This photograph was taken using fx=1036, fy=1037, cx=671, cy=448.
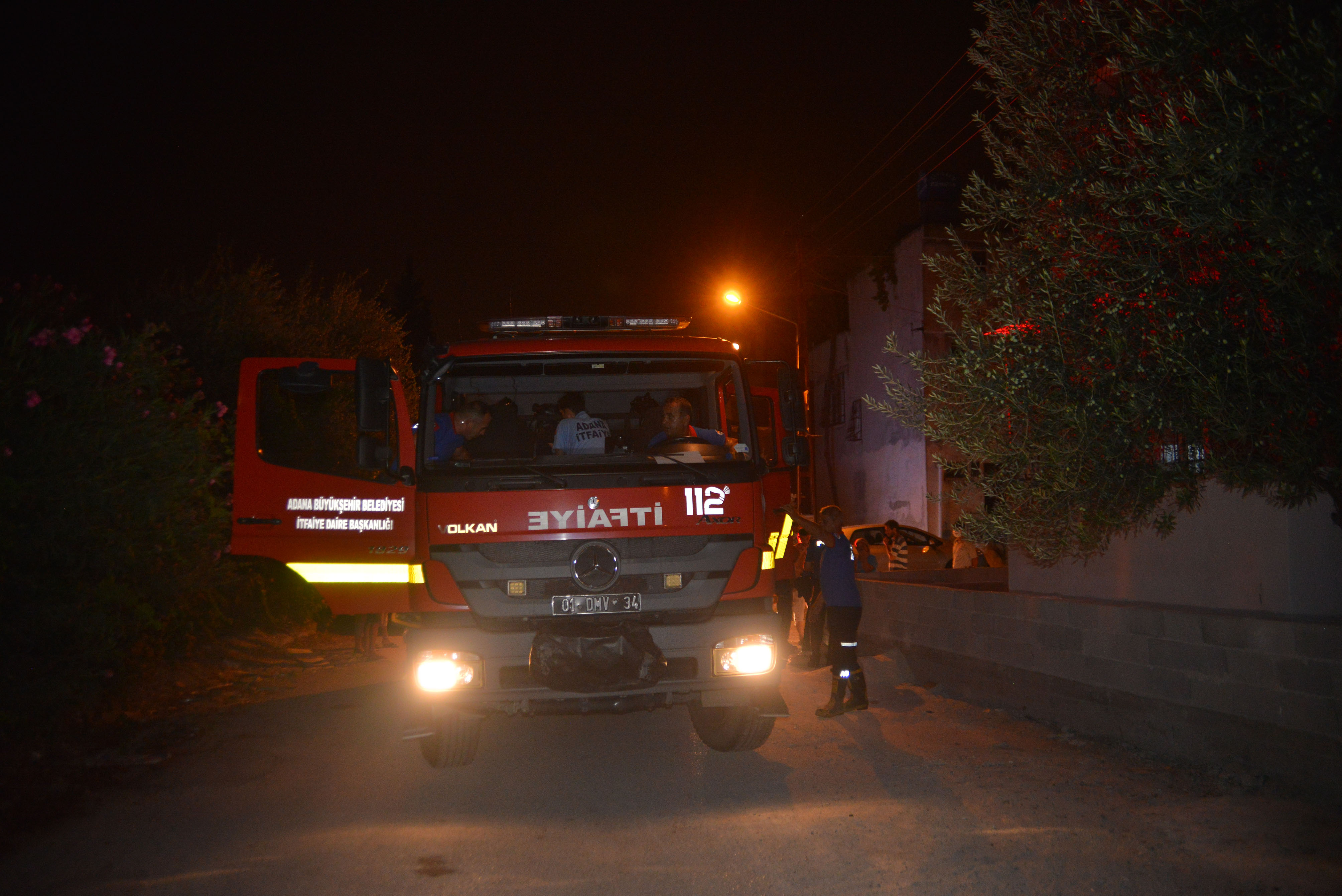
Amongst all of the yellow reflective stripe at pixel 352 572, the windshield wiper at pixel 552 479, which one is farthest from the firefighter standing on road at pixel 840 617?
the yellow reflective stripe at pixel 352 572

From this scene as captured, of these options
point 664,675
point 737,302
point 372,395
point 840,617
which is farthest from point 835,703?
point 737,302

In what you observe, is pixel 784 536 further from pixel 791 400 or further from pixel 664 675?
pixel 664 675

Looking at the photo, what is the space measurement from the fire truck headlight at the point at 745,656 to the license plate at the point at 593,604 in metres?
0.54

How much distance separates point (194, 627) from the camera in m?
11.2

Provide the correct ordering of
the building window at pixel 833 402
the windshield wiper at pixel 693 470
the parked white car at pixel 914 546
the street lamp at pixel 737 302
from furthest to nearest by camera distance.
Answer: the building window at pixel 833 402
the street lamp at pixel 737 302
the parked white car at pixel 914 546
the windshield wiper at pixel 693 470

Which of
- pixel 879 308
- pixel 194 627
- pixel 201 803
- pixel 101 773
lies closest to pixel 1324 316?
pixel 201 803

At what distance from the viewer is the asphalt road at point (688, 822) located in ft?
14.7

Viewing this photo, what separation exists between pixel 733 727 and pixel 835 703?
153 centimetres

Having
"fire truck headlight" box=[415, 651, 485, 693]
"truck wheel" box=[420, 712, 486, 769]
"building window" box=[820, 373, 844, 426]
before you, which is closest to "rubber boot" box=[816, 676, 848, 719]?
"truck wheel" box=[420, 712, 486, 769]

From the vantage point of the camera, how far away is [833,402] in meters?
36.8

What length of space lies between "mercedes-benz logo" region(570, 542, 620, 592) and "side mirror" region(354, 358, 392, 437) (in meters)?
1.49

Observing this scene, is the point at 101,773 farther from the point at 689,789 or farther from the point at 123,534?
the point at 689,789

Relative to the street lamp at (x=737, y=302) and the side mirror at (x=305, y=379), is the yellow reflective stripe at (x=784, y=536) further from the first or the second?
the street lamp at (x=737, y=302)

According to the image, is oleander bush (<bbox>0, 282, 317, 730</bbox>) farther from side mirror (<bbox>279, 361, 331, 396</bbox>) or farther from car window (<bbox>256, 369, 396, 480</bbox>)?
side mirror (<bbox>279, 361, 331, 396</bbox>)
